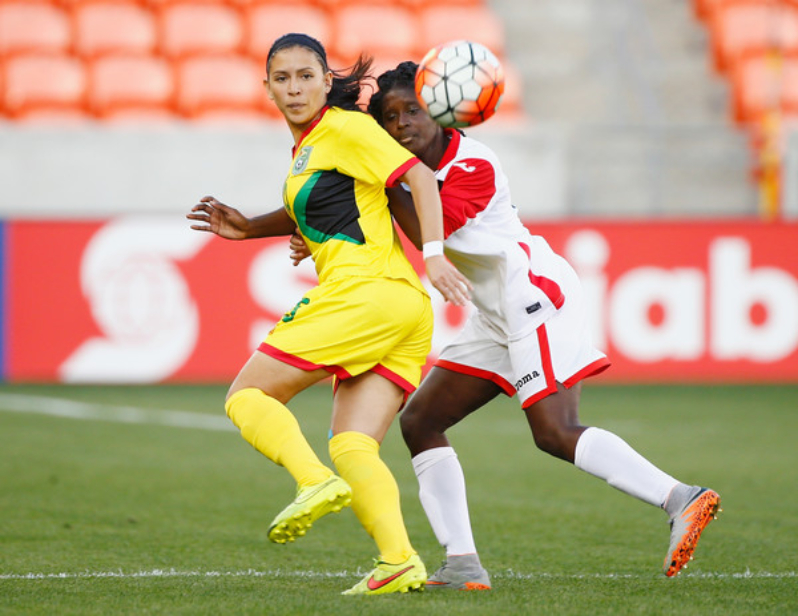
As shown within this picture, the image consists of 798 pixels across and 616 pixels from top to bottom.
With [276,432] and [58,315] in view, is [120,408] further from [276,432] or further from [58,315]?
[276,432]

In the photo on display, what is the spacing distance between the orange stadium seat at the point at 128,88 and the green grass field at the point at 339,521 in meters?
3.90

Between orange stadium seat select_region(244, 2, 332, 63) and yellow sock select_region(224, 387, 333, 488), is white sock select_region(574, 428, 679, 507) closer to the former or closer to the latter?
yellow sock select_region(224, 387, 333, 488)

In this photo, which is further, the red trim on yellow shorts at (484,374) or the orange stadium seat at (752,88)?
the orange stadium seat at (752,88)

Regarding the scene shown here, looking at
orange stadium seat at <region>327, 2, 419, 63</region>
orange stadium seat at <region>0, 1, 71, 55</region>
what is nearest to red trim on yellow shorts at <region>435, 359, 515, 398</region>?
orange stadium seat at <region>327, 2, 419, 63</region>

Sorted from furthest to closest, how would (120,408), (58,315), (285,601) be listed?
(58,315) → (120,408) → (285,601)

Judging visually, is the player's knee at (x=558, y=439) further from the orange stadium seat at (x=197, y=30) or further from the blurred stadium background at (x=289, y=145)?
the orange stadium seat at (x=197, y=30)

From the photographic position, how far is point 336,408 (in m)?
4.21

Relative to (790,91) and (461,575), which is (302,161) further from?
(790,91)

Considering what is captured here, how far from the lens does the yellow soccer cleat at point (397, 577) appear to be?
13.1 ft

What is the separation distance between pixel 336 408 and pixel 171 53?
10.6 m

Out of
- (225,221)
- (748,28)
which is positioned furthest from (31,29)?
(225,221)

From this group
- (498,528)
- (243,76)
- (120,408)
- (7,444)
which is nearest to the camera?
(498,528)

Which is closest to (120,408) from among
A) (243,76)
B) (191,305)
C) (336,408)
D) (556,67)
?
(191,305)

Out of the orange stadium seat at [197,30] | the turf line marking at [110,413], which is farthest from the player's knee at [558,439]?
the orange stadium seat at [197,30]
